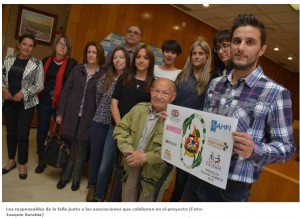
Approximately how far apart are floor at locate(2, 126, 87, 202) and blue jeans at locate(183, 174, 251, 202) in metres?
1.25

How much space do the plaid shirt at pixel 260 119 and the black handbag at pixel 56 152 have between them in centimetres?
168

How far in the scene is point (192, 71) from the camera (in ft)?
6.48

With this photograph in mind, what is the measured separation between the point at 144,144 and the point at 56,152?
1105 mm

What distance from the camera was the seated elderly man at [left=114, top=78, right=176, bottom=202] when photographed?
1.57 metres

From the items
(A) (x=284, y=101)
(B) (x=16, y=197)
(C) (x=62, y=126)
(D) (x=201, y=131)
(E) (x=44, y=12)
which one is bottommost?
(B) (x=16, y=197)

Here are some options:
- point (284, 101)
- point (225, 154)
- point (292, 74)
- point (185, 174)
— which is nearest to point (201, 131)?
point (225, 154)

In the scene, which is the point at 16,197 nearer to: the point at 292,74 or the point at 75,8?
the point at 75,8

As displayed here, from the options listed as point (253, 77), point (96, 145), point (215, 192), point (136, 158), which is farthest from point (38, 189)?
point (253, 77)

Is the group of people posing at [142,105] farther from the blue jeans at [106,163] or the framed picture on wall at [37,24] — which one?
the framed picture on wall at [37,24]

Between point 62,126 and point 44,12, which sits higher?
point 44,12

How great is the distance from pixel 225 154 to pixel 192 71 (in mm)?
1010

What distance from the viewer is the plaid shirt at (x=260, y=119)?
1016 mm

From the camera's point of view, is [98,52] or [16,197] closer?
[16,197]

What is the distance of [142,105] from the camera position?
1.73 m
